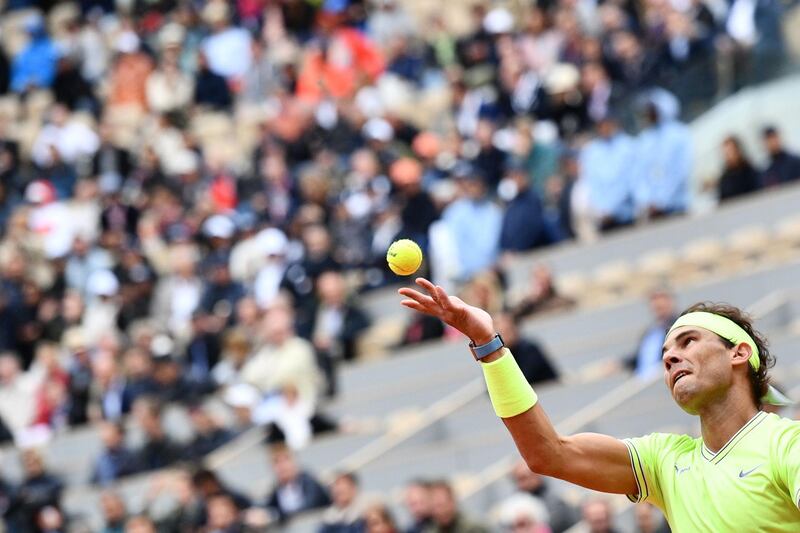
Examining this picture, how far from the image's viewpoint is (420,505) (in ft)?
Answer: 35.8

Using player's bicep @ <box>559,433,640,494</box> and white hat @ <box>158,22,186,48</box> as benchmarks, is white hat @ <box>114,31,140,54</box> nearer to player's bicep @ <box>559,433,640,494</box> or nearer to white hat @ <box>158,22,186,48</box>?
white hat @ <box>158,22,186,48</box>

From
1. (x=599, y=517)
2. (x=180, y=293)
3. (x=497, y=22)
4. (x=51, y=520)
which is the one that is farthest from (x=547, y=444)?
(x=497, y=22)

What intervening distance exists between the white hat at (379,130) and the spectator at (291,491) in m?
6.04

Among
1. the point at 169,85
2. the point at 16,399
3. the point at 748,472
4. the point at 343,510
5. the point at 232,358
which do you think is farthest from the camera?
the point at 169,85

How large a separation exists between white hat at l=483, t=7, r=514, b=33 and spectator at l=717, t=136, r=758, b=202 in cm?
510

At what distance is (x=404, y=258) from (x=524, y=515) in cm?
547

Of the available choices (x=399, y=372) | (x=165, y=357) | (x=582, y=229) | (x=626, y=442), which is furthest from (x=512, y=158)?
(x=626, y=442)

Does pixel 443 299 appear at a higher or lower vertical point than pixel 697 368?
higher

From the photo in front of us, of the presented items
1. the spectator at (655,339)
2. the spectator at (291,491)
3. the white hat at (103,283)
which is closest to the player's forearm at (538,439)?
the spectator at (655,339)

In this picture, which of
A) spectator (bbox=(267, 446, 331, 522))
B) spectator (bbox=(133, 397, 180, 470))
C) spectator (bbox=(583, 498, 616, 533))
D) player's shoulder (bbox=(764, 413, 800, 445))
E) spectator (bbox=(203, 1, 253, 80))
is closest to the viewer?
player's shoulder (bbox=(764, 413, 800, 445))

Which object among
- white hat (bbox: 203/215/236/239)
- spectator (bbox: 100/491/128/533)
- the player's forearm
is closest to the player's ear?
the player's forearm

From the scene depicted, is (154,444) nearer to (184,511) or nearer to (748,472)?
(184,511)

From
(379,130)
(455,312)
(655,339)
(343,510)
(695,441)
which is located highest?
(455,312)

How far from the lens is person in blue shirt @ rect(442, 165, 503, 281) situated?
1583cm
